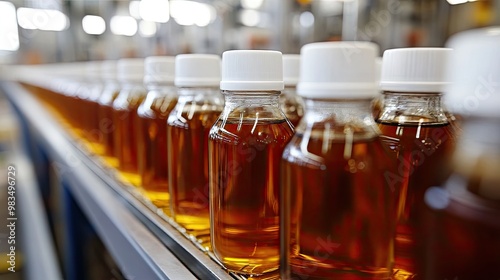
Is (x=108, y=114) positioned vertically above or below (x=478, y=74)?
below

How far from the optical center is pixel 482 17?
201cm

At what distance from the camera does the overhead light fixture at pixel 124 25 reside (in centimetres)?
359

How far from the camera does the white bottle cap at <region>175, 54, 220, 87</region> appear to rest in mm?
600

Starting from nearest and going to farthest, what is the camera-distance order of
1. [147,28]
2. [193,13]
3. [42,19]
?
1. [193,13]
2. [147,28]
3. [42,19]

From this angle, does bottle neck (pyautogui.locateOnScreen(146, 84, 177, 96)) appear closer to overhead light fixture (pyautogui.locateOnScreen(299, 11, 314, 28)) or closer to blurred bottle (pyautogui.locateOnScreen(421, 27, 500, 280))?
blurred bottle (pyautogui.locateOnScreen(421, 27, 500, 280))

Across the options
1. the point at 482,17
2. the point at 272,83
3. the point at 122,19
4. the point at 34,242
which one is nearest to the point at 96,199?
the point at 272,83

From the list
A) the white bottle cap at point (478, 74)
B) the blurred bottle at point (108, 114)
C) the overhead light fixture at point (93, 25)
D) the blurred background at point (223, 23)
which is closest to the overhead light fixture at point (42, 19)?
the blurred background at point (223, 23)

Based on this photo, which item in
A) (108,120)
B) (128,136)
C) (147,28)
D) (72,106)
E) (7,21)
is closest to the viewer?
(128,136)

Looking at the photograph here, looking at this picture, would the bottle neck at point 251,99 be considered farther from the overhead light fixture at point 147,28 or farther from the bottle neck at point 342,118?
the overhead light fixture at point 147,28

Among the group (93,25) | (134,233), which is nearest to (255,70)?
(134,233)

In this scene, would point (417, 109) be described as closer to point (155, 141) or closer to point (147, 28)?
point (155, 141)

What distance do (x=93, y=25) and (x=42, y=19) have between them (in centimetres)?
67

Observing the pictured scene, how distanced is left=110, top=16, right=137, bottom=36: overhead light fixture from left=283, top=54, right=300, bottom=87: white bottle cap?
10.7 feet

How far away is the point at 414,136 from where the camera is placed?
1.37ft
